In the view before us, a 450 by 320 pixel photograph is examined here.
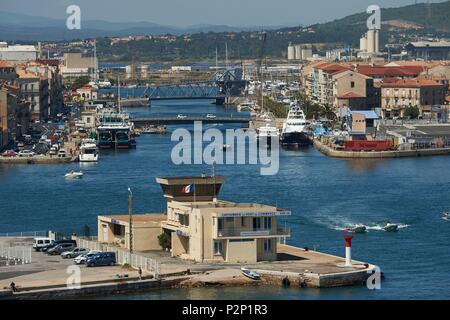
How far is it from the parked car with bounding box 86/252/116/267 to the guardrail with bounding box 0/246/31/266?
58 centimetres

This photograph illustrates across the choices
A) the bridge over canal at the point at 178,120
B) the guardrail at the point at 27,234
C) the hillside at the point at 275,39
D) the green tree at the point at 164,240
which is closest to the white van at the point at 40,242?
the guardrail at the point at 27,234

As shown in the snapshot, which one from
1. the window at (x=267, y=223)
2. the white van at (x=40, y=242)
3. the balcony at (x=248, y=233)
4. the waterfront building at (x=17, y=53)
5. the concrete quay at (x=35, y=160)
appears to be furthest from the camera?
the waterfront building at (x=17, y=53)

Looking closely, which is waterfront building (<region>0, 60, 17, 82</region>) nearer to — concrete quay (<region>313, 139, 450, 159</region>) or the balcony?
concrete quay (<region>313, 139, 450, 159</region>)

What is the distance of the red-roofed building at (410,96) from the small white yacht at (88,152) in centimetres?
1036

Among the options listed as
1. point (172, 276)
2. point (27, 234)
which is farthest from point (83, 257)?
point (27, 234)

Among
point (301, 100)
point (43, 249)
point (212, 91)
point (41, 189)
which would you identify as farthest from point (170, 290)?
point (212, 91)

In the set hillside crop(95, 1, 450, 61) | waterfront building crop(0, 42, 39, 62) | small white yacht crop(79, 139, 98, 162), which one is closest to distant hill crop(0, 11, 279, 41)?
hillside crop(95, 1, 450, 61)

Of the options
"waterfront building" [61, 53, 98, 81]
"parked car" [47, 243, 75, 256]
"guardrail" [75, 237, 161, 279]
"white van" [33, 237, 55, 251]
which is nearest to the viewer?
"guardrail" [75, 237, 161, 279]

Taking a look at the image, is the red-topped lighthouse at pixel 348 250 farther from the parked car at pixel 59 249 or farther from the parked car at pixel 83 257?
the parked car at pixel 59 249

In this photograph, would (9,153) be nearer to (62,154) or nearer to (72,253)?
(62,154)

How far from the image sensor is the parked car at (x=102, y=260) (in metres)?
12.5

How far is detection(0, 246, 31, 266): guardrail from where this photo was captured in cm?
1280
